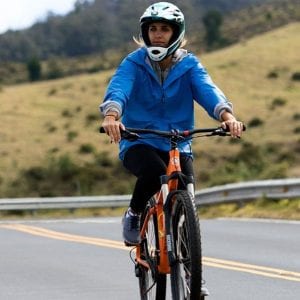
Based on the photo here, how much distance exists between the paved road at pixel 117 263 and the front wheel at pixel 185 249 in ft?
6.97

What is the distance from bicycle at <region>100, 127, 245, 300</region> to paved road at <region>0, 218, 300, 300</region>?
158cm

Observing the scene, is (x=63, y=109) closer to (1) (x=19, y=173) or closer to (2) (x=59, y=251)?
(1) (x=19, y=173)

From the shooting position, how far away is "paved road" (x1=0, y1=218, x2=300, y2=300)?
30.9ft

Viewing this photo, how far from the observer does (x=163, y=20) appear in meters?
7.20

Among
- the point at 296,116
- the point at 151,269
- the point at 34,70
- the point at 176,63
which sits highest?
the point at 34,70

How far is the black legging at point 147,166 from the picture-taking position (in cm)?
729

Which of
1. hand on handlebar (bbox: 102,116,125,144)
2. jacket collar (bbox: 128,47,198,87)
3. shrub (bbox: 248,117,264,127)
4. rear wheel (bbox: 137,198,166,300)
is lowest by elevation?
shrub (bbox: 248,117,264,127)

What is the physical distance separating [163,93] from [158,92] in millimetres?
37

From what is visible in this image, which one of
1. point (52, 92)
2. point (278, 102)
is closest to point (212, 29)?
point (52, 92)

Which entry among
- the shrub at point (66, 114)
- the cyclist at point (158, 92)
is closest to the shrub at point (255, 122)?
the shrub at point (66, 114)

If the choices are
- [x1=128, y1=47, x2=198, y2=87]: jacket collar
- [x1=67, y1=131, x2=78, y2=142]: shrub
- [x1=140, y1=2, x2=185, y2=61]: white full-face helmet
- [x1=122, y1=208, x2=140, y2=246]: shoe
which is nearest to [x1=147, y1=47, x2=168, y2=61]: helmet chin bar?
[x1=140, y1=2, x2=185, y2=61]: white full-face helmet

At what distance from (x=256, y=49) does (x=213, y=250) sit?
75.9m

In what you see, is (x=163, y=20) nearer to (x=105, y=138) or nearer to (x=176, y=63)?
(x=176, y=63)

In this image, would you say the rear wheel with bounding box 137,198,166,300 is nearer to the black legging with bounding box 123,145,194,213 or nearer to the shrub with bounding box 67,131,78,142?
the black legging with bounding box 123,145,194,213
